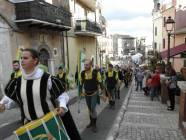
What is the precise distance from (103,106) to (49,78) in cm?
920

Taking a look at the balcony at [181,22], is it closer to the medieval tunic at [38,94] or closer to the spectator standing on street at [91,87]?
the spectator standing on street at [91,87]

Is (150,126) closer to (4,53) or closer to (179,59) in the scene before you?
(4,53)

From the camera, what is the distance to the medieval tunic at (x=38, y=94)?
3.77 m

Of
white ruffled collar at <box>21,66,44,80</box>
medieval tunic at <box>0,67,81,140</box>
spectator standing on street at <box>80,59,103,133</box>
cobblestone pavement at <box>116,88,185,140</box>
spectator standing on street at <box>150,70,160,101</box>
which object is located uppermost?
white ruffled collar at <box>21,66,44,80</box>

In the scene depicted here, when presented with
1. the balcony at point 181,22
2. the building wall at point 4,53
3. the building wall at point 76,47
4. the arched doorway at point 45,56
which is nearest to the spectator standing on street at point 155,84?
the building wall at point 4,53

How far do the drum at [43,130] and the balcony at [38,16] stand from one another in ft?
45.9

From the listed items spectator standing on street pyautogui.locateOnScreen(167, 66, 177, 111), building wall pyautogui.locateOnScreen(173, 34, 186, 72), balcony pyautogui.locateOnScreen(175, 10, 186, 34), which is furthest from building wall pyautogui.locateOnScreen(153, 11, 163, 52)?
spectator standing on street pyautogui.locateOnScreen(167, 66, 177, 111)

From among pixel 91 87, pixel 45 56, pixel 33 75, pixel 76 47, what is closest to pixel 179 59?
pixel 76 47

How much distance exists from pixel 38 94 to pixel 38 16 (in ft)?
48.0

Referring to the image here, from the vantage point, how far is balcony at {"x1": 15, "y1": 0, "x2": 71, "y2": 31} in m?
17.1

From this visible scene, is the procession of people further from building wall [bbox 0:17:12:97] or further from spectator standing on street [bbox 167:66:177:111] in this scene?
building wall [bbox 0:17:12:97]

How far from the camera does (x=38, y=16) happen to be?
17.9 m

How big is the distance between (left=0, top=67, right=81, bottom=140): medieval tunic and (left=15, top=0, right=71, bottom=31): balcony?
1360 cm

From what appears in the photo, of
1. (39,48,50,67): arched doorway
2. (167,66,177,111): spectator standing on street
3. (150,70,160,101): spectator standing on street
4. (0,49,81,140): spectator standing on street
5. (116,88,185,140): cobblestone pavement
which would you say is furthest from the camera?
(39,48,50,67): arched doorway
